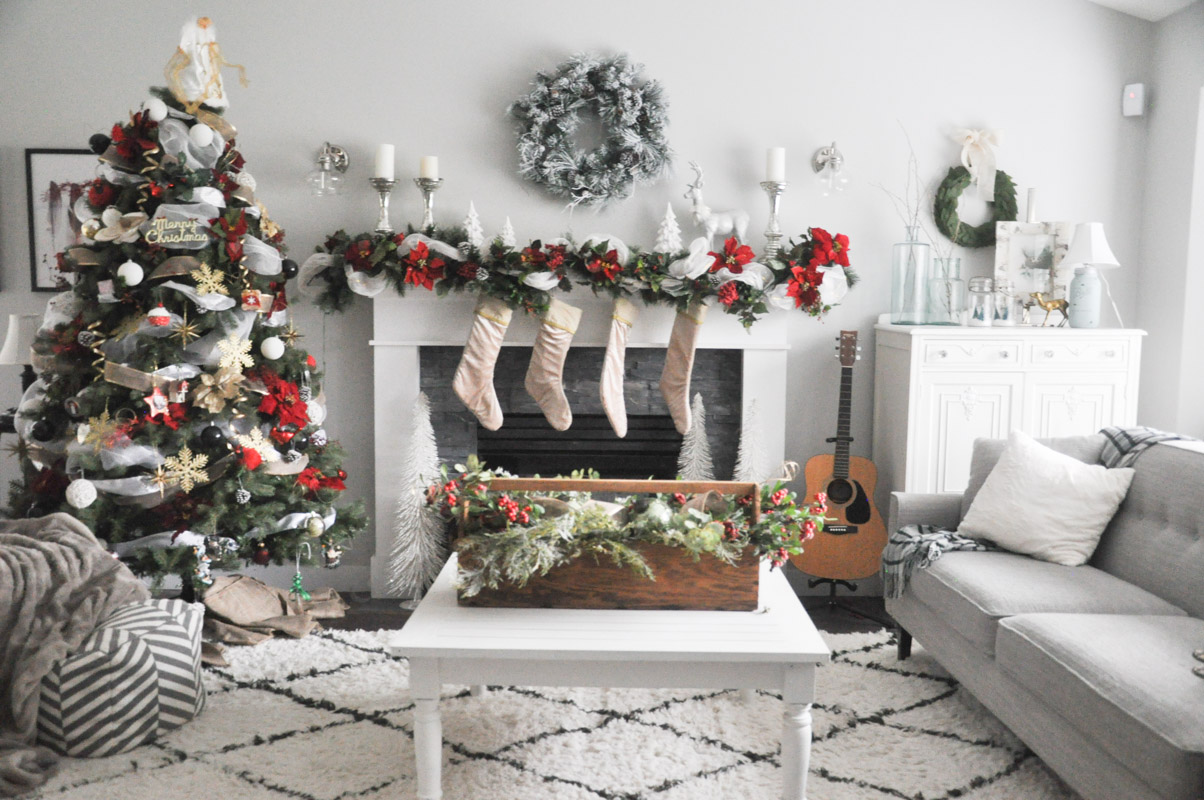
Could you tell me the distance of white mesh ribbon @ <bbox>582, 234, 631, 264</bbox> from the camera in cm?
329

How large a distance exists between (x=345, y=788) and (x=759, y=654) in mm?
1012

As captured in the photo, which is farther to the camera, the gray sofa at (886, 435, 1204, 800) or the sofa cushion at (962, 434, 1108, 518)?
the sofa cushion at (962, 434, 1108, 518)

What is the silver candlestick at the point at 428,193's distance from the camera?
11.2 feet

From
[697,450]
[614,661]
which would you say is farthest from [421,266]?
[614,661]

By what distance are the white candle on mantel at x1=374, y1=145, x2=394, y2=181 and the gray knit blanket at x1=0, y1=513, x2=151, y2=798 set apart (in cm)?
161

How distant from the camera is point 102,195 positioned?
2.85m

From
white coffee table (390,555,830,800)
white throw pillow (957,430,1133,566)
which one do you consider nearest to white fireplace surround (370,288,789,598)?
white throw pillow (957,430,1133,566)

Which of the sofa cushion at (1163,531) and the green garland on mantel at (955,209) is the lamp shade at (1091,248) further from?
the sofa cushion at (1163,531)

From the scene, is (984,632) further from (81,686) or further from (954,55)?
(954,55)

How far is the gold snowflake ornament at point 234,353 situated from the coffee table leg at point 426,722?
1.44m

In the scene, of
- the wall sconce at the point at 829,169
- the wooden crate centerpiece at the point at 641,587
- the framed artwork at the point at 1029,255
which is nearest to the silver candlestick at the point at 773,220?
the wall sconce at the point at 829,169

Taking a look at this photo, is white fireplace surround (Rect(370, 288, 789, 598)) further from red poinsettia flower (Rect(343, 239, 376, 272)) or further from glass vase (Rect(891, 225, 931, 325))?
glass vase (Rect(891, 225, 931, 325))

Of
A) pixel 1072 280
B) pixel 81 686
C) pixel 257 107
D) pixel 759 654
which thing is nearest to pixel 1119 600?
pixel 759 654

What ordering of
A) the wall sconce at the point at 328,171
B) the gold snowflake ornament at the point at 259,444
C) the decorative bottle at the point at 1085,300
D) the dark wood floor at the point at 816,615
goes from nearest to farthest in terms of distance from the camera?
the gold snowflake ornament at the point at 259,444
the dark wood floor at the point at 816,615
the decorative bottle at the point at 1085,300
the wall sconce at the point at 328,171
